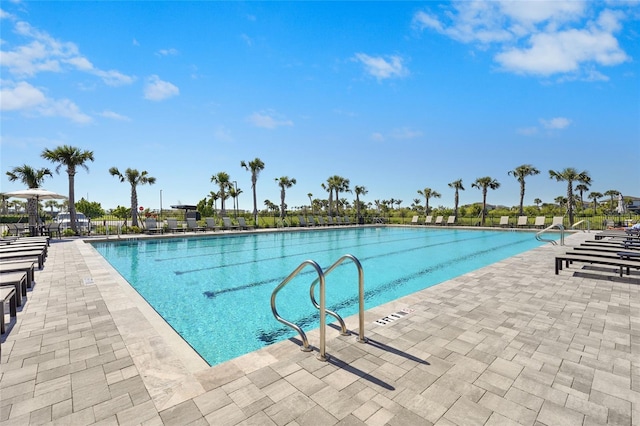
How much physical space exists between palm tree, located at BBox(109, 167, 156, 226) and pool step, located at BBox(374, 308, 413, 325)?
22.5 metres

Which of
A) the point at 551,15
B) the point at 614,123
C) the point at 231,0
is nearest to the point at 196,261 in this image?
the point at 231,0

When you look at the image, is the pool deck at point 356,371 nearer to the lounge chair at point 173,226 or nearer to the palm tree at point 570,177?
the lounge chair at point 173,226

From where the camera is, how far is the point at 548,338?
10.8ft

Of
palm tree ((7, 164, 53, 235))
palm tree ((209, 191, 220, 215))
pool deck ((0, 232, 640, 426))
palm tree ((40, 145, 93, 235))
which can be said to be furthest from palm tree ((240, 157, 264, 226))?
pool deck ((0, 232, 640, 426))

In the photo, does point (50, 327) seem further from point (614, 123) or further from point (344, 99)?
point (614, 123)

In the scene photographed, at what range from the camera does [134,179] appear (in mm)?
22359

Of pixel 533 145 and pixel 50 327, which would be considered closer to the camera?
pixel 50 327

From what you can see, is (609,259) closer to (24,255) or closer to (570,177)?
(24,255)

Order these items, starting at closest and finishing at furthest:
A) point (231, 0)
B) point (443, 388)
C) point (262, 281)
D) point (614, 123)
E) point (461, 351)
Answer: point (443, 388), point (461, 351), point (262, 281), point (231, 0), point (614, 123)

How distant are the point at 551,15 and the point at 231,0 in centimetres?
1013

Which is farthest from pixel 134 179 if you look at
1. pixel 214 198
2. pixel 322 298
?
pixel 214 198

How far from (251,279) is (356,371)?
5661mm

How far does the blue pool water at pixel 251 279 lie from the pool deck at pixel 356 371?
103 cm

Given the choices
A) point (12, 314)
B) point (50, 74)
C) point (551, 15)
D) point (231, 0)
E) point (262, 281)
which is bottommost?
point (262, 281)
